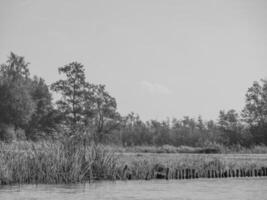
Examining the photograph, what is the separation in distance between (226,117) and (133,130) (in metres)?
12.9

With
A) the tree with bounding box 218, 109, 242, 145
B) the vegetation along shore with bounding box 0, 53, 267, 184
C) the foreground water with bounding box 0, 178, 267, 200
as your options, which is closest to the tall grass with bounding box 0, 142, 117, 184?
the foreground water with bounding box 0, 178, 267, 200

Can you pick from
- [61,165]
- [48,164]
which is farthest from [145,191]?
[48,164]

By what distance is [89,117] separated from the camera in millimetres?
69312

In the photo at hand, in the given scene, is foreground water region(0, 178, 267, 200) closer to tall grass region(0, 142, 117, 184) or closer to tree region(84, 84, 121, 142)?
tall grass region(0, 142, 117, 184)

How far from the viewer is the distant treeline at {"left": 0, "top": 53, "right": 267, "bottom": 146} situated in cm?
6512

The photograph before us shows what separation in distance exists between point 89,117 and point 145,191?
50441mm

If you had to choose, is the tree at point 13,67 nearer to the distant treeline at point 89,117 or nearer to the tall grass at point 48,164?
the distant treeline at point 89,117

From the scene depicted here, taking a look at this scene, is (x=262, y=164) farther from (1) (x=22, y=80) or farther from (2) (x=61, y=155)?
(1) (x=22, y=80)

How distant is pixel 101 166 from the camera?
2272 centimetres

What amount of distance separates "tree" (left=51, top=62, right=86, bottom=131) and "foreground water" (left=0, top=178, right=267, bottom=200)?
46.6 m

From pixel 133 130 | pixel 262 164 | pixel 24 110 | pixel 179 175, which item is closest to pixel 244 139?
pixel 133 130

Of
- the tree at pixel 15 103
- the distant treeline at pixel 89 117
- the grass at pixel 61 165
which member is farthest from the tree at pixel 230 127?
the grass at pixel 61 165

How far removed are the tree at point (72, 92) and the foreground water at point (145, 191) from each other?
153 ft

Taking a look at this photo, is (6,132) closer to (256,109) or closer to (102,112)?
(102,112)
